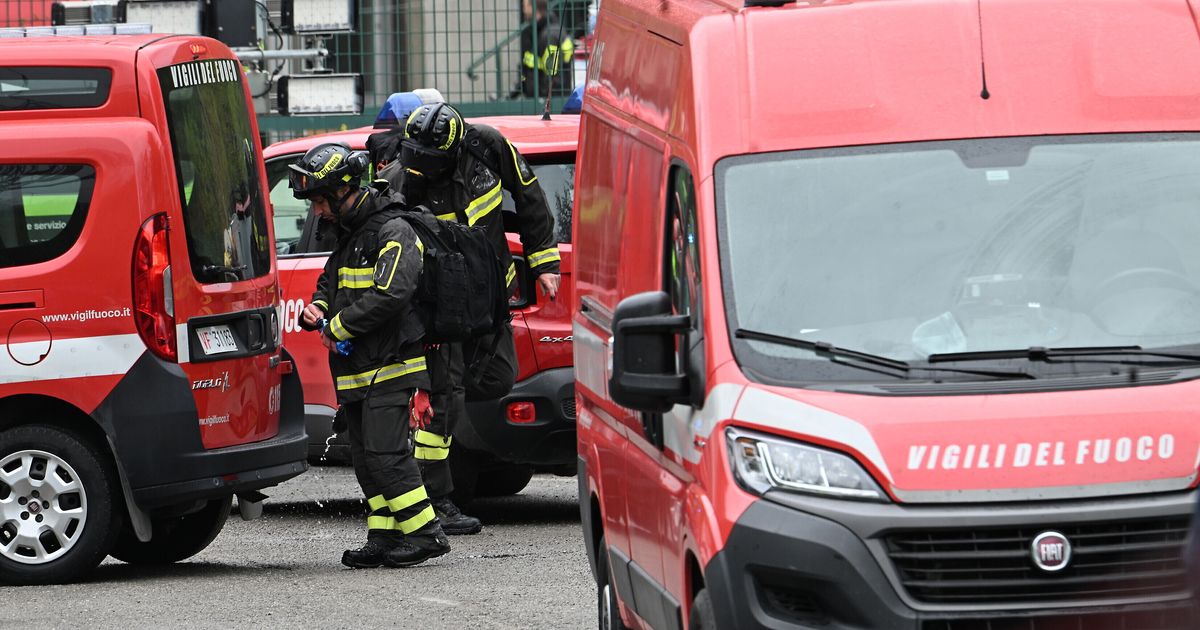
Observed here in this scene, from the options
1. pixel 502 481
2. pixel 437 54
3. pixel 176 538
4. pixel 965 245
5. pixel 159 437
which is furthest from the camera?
pixel 437 54

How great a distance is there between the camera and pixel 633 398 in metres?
5.32

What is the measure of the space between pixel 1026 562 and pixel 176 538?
18.8ft

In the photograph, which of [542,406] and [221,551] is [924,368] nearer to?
[542,406]

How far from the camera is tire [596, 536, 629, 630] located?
6.88m

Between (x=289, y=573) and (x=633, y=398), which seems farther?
(x=289, y=573)

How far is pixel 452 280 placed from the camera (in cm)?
941

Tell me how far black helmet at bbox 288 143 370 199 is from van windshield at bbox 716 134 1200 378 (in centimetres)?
381

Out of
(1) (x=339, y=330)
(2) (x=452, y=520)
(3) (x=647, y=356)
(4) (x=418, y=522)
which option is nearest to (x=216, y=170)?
(1) (x=339, y=330)

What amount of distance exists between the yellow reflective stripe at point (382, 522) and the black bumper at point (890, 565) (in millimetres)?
4634

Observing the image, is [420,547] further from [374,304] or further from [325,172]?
[325,172]

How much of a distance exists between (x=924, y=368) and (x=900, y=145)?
736 millimetres

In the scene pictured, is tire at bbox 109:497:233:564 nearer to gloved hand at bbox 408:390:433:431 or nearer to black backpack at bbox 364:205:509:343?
gloved hand at bbox 408:390:433:431

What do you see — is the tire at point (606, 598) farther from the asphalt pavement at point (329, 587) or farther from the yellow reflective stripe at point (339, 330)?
the yellow reflective stripe at point (339, 330)

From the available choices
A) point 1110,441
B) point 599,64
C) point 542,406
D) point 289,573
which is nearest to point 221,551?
point 289,573
